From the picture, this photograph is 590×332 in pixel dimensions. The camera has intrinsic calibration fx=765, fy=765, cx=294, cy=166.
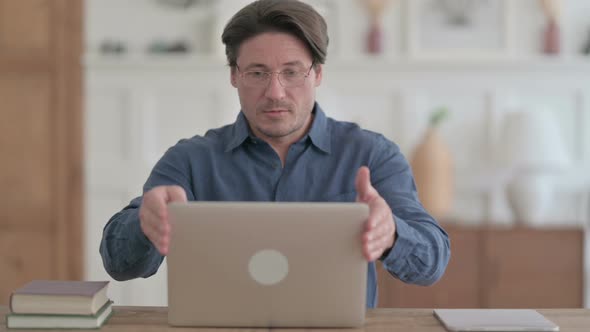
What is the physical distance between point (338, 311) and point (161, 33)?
3.13 metres

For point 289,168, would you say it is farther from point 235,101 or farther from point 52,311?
point 235,101

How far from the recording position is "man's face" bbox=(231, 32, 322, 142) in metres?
1.90

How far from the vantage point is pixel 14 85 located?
14.4 feet

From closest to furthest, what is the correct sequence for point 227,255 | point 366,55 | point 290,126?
1. point 227,255
2. point 290,126
3. point 366,55

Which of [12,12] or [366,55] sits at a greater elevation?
[12,12]

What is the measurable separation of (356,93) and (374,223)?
9.41 ft

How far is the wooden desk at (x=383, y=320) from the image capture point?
59.4 inches

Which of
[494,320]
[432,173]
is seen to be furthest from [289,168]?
[432,173]

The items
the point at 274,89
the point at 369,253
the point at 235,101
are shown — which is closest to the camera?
the point at 369,253

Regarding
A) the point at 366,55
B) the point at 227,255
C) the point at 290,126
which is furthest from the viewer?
the point at 366,55

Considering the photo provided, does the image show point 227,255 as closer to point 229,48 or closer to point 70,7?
point 229,48

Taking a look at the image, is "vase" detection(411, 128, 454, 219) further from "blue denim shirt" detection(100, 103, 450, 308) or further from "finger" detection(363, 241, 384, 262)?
"finger" detection(363, 241, 384, 262)

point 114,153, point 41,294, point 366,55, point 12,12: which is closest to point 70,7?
point 12,12

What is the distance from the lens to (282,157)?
2.06m
